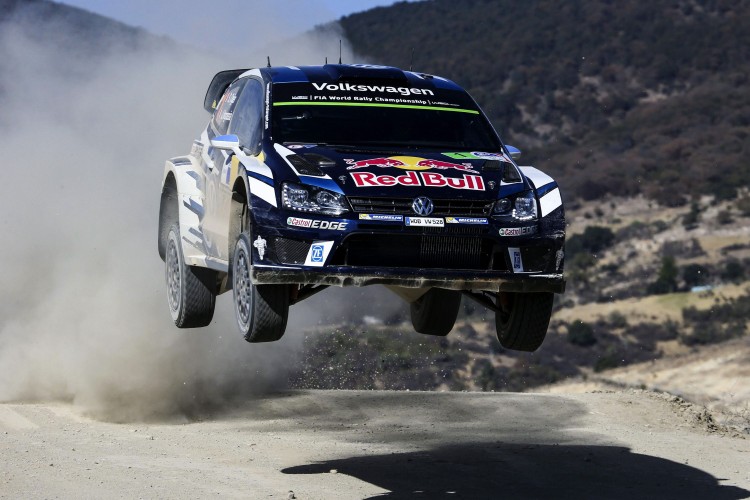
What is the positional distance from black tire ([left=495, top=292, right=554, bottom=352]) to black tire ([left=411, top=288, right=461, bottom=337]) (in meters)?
1.87

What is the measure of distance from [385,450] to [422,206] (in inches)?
279

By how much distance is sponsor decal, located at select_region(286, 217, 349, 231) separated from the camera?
28.2 ft

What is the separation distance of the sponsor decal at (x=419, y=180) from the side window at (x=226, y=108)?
7.40 ft

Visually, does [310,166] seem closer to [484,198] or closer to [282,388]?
[484,198]

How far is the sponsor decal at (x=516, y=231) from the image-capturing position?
8781 millimetres

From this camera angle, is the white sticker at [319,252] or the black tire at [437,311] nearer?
the white sticker at [319,252]

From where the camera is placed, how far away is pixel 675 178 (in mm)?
64688

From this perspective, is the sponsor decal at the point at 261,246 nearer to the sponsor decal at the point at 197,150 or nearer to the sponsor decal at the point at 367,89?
the sponsor decal at the point at 367,89

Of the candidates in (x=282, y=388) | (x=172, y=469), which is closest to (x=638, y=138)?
(x=282, y=388)

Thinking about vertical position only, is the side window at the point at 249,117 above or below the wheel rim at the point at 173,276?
above

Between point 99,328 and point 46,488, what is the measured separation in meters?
5.13

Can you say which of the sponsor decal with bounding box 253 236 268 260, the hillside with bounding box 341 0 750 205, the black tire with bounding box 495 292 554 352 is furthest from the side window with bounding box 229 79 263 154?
the hillside with bounding box 341 0 750 205

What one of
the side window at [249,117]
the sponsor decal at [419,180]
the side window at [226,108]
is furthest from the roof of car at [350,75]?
the sponsor decal at [419,180]

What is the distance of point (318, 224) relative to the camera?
8617 mm
